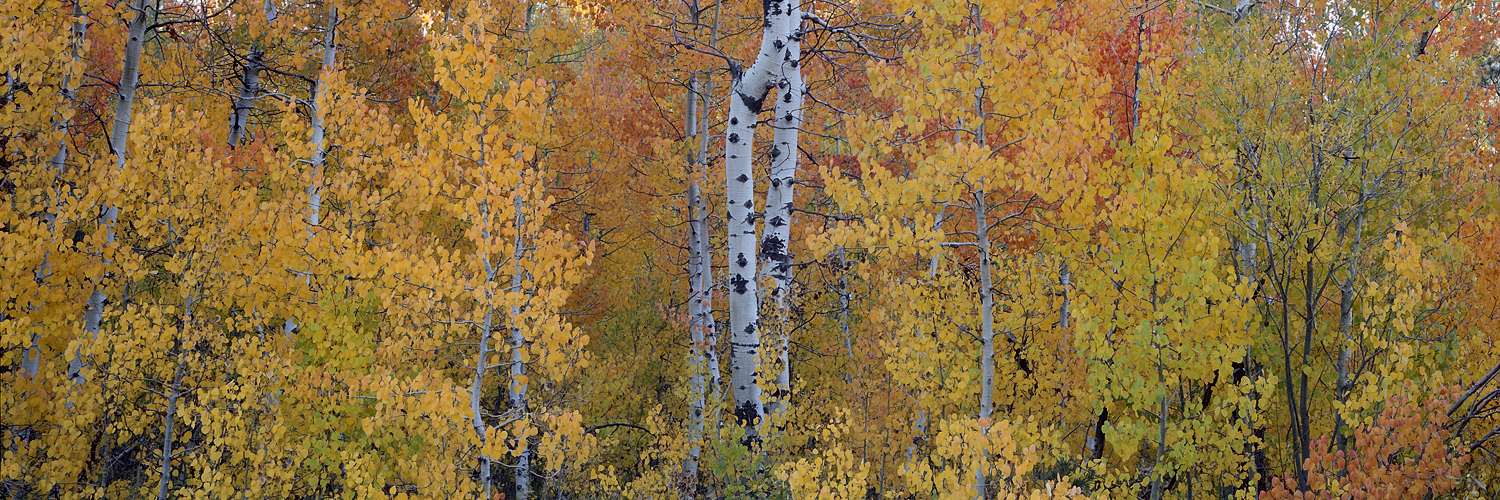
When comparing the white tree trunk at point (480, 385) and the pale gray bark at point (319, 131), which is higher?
the pale gray bark at point (319, 131)

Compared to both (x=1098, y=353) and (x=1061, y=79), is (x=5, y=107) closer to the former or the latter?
(x=1061, y=79)

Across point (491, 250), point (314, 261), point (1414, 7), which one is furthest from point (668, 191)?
point (1414, 7)

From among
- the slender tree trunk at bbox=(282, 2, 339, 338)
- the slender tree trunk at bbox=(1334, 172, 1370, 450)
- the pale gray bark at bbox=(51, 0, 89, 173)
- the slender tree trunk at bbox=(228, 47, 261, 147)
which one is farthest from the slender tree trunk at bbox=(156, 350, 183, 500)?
the slender tree trunk at bbox=(1334, 172, 1370, 450)

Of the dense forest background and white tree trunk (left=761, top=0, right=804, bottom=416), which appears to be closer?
the dense forest background

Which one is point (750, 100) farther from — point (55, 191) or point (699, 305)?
point (55, 191)

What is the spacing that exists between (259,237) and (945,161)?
4822mm

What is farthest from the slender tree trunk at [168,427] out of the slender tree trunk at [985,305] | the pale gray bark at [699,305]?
the slender tree trunk at [985,305]

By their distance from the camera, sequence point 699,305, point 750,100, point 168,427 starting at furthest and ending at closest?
1. point 699,305
2. point 750,100
3. point 168,427

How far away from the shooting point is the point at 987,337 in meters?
5.38

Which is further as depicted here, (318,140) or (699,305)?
(699,305)

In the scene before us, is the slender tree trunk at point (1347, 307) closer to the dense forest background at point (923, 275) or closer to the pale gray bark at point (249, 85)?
the dense forest background at point (923, 275)

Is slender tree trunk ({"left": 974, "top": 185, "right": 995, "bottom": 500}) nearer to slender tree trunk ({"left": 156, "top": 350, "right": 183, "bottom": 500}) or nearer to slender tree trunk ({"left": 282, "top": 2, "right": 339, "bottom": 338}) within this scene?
slender tree trunk ({"left": 282, "top": 2, "right": 339, "bottom": 338})

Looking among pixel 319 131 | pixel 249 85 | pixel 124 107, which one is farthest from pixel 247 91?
pixel 124 107

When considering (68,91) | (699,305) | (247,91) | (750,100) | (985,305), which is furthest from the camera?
(699,305)
